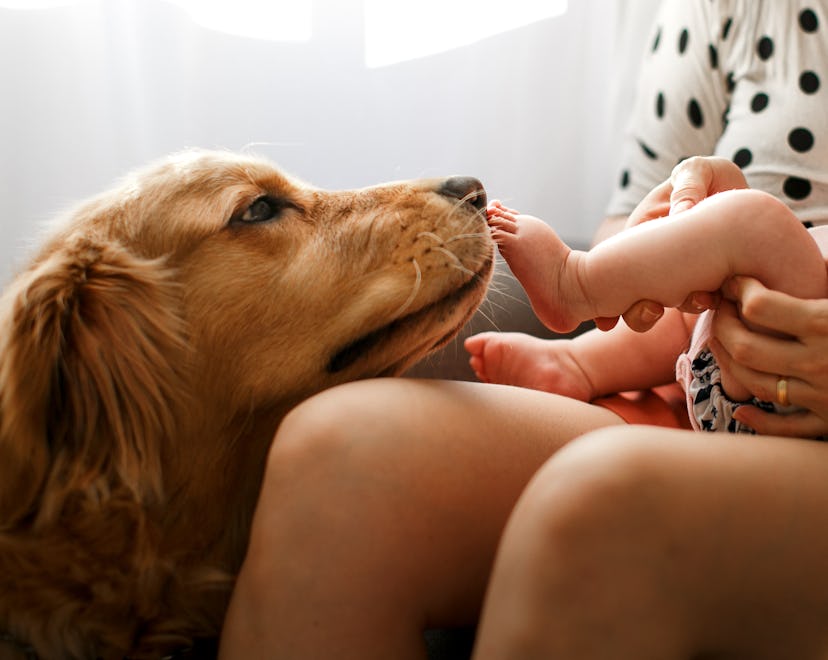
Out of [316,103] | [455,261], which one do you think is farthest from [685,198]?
[316,103]

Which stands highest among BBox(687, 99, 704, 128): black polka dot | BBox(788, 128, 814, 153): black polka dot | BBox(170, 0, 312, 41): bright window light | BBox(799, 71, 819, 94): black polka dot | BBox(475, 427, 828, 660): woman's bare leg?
BBox(170, 0, 312, 41): bright window light

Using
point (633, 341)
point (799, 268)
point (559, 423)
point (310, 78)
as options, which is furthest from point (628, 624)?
point (310, 78)

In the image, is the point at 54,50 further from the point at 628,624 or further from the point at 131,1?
the point at 628,624

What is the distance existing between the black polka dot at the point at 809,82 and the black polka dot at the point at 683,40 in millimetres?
235

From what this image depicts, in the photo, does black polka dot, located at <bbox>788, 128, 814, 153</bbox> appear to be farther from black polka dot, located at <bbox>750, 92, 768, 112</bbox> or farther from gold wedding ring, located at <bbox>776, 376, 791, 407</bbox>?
gold wedding ring, located at <bbox>776, 376, 791, 407</bbox>

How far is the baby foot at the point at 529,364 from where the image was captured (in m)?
1.07

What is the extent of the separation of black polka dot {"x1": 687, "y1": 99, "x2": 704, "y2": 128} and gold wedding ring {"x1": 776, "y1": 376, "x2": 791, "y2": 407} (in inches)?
31.1

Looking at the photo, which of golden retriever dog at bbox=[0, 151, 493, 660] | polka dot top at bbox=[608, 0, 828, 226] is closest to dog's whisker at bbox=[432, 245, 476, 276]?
golden retriever dog at bbox=[0, 151, 493, 660]

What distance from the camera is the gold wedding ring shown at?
2.34 feet

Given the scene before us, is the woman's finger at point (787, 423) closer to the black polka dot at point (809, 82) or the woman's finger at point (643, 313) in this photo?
the woman's finger at point (643, 313)

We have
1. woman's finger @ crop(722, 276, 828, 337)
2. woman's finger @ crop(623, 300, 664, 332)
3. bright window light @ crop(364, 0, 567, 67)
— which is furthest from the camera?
bright window light @ crop(364, 0, 567, 67)

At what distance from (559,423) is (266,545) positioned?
32 cm

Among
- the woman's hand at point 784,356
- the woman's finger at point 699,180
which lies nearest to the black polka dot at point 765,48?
the woman's finger at point 699,180

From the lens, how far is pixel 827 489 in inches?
23.5
